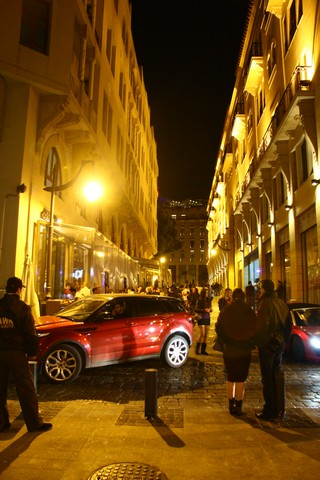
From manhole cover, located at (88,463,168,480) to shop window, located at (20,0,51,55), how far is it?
13.2m

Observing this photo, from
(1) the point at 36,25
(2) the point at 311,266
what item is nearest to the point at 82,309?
(1) the point at 36,25

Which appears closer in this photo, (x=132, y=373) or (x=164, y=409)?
(x=164, y=409)

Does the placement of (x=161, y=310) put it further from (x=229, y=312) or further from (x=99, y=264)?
(x=99, y=264)

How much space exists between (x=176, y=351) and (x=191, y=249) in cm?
10642

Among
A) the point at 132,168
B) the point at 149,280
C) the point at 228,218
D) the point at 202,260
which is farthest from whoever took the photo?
the point at 202,260

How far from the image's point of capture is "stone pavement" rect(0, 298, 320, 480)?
155 inches

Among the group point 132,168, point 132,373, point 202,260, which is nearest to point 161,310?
A: point 132,373

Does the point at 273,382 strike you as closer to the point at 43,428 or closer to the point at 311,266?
the point at 43,428

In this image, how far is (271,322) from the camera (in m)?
5.68

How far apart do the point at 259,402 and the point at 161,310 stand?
3.51 meters

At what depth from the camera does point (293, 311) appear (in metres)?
10.7

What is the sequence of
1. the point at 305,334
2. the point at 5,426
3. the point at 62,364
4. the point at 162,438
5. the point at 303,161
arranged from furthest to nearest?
the point at 303,161 < the point at 305,334 < the point at 62,364 < the point at 5,426 < the point at 162,438

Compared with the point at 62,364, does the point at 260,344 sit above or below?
above

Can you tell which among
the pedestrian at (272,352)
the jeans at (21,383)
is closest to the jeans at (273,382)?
the pedestrian at (272,352)
